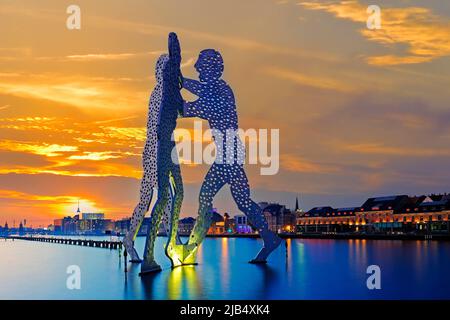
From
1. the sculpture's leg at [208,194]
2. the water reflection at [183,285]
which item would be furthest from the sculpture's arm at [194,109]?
the water reflection at [183,285]

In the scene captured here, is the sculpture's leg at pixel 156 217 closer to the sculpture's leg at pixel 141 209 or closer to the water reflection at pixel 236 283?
the water reflection at pixel 236 283

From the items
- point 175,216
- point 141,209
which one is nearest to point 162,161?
point 175,216

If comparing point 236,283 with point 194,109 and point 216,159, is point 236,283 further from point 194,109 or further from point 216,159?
point 194,109

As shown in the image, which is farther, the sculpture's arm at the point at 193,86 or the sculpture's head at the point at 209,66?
the sculpture's head at the point at 209,66

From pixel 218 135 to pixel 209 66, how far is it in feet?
11.1

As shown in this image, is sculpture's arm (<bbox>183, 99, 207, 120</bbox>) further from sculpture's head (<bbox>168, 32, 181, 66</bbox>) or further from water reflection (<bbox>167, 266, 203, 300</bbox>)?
water reflection (<bbox>167, 266, 203, 300</bbox>)

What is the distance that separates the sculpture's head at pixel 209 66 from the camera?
97.0ft

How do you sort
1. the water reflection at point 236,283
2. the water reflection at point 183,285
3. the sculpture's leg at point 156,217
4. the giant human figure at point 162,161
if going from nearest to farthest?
the water reflection at point 183,285
the water reflection at point 236,283
the sculpture's leg at point 156,217
the giant human figure at point 162,161

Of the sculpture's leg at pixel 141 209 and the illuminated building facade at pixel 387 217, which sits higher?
the sculpture's leg at pixel 141 209

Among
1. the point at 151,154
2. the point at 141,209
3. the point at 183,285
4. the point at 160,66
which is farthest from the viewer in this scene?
the point at 141,209

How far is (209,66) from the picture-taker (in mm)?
29656

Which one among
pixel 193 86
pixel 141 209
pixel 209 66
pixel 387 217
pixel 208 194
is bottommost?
pixel 387 217

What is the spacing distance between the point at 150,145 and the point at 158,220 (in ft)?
16.7

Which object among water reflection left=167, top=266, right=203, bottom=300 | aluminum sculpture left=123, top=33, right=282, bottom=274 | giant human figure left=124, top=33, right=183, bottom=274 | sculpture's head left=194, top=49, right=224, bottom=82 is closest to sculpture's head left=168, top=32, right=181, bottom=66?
giant human figure left=124, top=33, right=183, bottom=274
